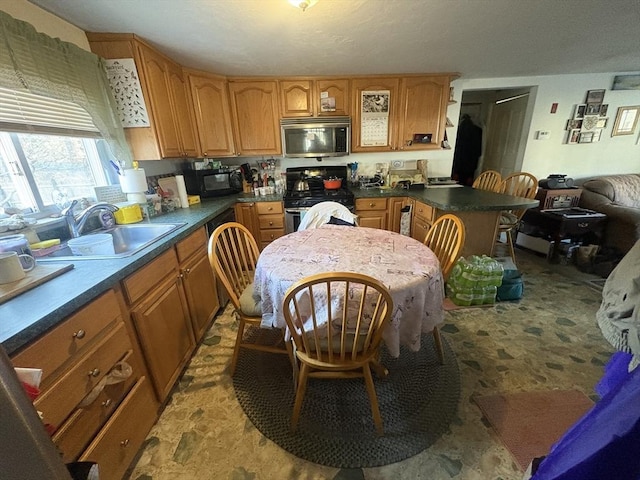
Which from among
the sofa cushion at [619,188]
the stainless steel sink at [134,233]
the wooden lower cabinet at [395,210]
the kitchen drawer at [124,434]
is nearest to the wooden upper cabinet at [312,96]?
the wooden lower cabinet at [395,210]

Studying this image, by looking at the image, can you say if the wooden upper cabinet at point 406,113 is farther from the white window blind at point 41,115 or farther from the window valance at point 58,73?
the white window blind at point 41,115

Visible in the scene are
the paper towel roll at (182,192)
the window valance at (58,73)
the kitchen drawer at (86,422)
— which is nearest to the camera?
the kitchen drawer at (86,422)

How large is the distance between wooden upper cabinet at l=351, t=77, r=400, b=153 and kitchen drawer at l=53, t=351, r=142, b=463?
2999 millimetres

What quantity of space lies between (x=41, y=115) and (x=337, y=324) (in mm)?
2017

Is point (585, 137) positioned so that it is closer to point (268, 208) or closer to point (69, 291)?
point (268, 208)

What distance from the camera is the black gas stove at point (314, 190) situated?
9.53 feet

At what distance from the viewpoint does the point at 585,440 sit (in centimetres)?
50

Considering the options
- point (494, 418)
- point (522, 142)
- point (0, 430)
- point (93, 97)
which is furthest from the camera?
point (522, 142)

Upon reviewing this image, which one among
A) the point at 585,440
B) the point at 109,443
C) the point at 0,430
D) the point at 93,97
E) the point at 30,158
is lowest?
the point at 109,443

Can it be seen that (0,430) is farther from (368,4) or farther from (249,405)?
(368,4)

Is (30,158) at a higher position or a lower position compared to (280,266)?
higher

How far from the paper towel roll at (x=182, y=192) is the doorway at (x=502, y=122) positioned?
386 centimetres

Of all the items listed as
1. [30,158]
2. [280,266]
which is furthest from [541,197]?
[30,158]

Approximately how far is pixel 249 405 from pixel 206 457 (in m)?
0.28
